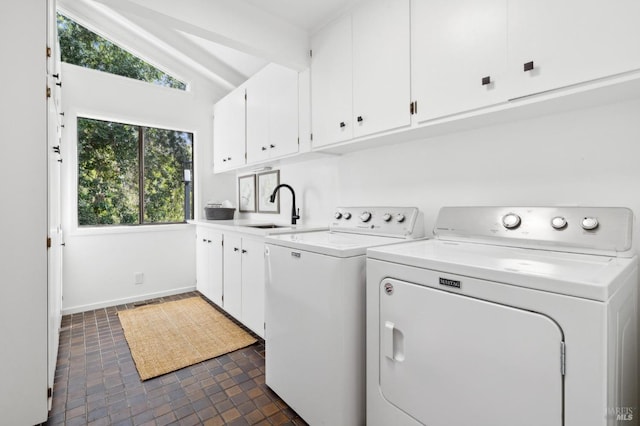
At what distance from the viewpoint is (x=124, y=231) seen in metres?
3.57

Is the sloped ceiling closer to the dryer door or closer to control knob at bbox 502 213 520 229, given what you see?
control knob at bbox 502 213 520 229

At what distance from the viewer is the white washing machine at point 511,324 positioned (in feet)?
2.63

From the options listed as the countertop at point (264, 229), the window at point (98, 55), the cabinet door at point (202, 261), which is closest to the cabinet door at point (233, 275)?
the countertop at point (264, 229)

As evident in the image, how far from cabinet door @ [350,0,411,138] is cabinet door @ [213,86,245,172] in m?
1.79

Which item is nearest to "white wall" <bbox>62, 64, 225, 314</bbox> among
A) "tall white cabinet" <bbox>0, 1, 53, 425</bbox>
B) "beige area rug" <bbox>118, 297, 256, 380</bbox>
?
"beige area rug" <bbox>118, 297, 256, 380</bbox>

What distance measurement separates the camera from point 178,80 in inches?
159

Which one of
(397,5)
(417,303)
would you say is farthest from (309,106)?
(417,303)

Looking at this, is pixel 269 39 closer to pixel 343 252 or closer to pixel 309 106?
pixel 309 106

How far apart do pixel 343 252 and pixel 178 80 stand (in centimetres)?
389

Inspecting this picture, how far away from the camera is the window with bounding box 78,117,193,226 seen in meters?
3.48

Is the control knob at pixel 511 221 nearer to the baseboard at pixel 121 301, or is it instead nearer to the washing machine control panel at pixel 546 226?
the washing machine control panel at pixel 546 226

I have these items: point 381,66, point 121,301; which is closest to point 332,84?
point 381,66

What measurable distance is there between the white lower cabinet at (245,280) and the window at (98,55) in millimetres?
2553

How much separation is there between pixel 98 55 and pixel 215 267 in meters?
2.91
